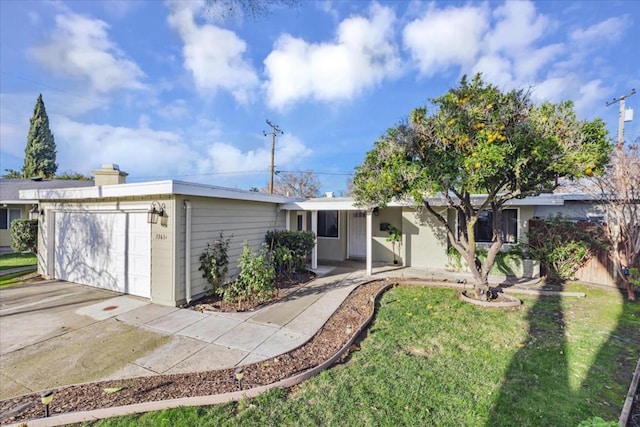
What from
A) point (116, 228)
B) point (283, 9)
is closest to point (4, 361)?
point (116, 228)

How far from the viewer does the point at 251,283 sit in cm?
600

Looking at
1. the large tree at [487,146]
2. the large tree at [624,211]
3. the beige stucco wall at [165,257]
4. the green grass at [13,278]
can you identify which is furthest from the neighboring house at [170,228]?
the large tree at [487,146]

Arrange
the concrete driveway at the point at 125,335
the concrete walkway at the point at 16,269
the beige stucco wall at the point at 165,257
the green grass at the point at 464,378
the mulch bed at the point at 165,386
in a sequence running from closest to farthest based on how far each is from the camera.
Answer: the green grass at the point at 464,378
the mulch bed at the point at 165,386
the concrete driveway at the point at 125,335
the beige stucco wall at the point at 165,257
the concrete walkway at the point at 16,269

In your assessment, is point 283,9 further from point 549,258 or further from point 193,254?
point 549,258

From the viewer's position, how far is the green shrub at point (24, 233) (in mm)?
8961

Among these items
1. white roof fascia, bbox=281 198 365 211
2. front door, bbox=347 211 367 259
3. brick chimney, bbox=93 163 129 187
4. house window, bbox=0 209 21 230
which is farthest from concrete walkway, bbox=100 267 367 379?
house window, bbox=0 209 21 230

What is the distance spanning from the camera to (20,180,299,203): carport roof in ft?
18.6

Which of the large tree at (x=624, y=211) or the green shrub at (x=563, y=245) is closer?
the large tree at (x=624, y=211)

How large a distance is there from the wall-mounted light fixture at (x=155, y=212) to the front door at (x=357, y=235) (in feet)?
24.7

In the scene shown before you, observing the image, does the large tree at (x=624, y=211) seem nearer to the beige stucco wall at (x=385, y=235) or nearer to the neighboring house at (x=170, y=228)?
the neighboring house at (x=170, y=228)

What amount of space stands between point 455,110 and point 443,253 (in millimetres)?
5843

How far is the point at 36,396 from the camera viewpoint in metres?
3.09

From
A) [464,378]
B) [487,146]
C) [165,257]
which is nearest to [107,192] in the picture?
[165,257]

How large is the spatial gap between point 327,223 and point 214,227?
5881 millimetres
